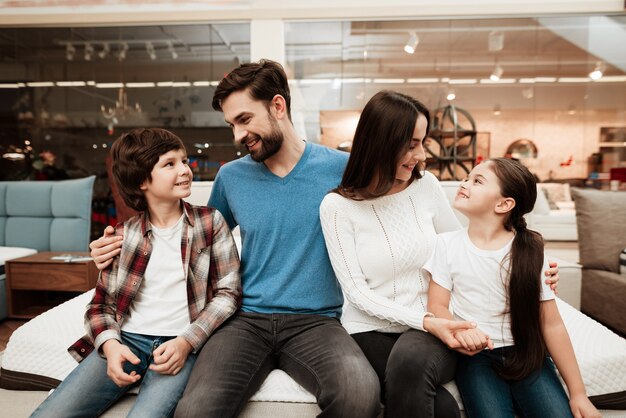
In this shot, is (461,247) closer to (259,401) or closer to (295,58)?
(259,401)

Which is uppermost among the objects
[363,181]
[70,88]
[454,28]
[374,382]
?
[454,28]

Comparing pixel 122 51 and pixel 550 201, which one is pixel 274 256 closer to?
pixel 550 201

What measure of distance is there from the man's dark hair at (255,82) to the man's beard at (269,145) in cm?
9

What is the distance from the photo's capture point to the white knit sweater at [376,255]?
4.11ft

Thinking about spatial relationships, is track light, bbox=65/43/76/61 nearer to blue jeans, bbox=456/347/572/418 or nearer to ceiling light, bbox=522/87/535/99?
blue jeans, bbox=456/347/572/418

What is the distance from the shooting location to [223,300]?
1259 millimetres

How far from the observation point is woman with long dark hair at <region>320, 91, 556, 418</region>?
1219 mm

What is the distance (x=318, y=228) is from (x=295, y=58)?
6.13m

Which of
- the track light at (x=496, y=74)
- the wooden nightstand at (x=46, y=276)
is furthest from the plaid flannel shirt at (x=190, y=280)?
the track light at (x=496, y=74)

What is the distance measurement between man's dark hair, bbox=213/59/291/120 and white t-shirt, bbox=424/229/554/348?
73cm

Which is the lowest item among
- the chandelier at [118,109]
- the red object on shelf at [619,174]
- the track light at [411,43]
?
the red object on shelf at [619,174]

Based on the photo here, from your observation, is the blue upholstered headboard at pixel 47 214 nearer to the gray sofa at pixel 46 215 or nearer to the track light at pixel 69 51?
the gray sofa at pixel 46 215

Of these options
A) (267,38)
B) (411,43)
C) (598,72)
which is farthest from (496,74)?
(267,38)

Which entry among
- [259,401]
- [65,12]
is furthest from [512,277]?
[65,12]
